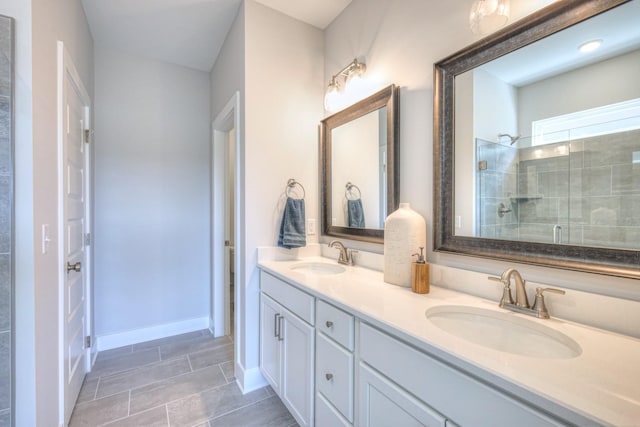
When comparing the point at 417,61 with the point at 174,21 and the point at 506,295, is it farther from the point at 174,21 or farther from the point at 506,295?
the point at 174,21

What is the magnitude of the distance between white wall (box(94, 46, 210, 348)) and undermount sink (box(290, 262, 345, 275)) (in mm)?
1381

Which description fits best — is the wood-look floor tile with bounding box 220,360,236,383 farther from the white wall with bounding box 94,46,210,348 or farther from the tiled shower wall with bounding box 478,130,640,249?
the tiled shower wall with bounding box 478,130,640,249

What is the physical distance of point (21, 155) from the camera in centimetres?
108

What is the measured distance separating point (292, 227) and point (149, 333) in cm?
185

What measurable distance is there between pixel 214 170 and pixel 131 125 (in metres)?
0.80

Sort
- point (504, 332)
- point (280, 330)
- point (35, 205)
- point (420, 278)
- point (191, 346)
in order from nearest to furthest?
point (504, 332)
point (35, 205)
point (420, 278)
point (280, 330)
point (191, 346)

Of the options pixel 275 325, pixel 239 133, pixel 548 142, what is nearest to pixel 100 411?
pixel 275 325

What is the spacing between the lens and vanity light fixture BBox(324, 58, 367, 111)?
→ 180 cm

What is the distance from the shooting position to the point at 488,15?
107 centimetres

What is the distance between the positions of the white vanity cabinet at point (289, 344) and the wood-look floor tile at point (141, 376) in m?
0.78

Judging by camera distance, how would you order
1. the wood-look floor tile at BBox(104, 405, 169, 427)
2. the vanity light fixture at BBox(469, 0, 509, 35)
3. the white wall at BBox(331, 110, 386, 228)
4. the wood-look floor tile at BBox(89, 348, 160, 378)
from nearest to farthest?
the vanity light fixture at BBox(469, 0, 509, 35)
the wood-look floor tile at BBox(104, 405, 169, 427)
the white wall at BBox(331, 110, 386, 228)
the wood-look floor tile at BBox(89, 348, 160, 378)

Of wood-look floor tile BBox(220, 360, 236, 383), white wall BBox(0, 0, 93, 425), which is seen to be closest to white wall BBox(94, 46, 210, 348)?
→ wood-look floor tile BBox(220, 360, 236, 383)

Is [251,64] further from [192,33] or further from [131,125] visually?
[131,125]

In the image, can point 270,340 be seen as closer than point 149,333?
Yes
